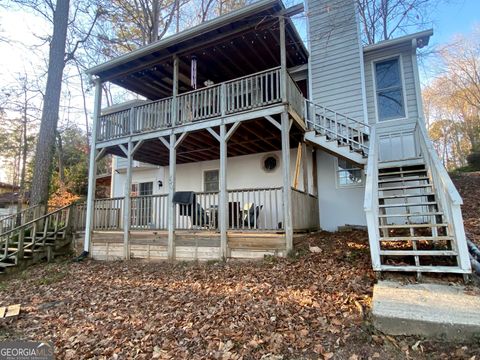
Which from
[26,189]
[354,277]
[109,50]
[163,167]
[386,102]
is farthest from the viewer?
[26,189]

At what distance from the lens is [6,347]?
412 centimetres

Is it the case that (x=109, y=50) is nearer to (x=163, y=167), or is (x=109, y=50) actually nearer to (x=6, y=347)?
(x=163, y=167)

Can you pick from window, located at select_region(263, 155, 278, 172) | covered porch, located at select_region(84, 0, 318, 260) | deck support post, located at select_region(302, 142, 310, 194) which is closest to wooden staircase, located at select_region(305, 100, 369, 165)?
covered porch, located at select_region(84, 0, 318, 260)

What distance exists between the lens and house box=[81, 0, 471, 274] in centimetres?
734

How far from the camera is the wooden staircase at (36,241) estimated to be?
8609mm

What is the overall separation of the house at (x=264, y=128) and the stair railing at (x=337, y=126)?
0.05 metres

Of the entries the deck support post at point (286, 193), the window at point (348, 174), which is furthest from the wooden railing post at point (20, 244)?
the window at point (348, 174)

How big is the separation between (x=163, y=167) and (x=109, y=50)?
921 cm

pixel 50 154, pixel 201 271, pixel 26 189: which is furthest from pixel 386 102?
pixel 26 189

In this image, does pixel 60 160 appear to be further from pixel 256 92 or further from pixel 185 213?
pixel 256 92

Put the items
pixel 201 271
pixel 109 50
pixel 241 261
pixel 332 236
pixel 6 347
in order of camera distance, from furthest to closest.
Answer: pixel 109 50 → pixel 332 236 → pixel 241 261 → pixel 201 271 → pixel 6 347

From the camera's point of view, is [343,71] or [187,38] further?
[343,71]

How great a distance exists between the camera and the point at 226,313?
13.7 ft

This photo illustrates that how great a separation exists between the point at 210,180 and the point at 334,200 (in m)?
5.09
